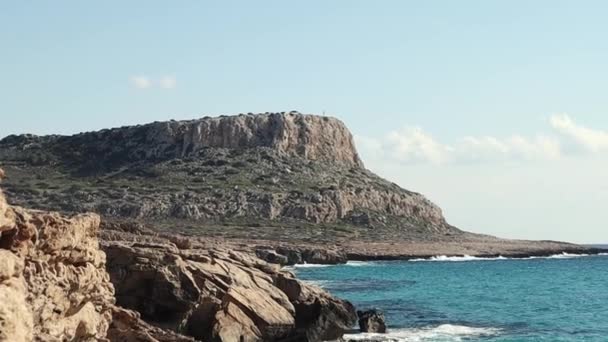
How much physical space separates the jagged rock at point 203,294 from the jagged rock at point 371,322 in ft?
15.9

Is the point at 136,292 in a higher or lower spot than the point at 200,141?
lower

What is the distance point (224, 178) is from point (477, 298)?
77.6m

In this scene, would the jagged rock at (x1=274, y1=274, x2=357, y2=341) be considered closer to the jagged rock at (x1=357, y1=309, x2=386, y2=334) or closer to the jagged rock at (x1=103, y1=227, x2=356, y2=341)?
the jagged rock at (x1=103, y1=227, x2=356, y2=341)

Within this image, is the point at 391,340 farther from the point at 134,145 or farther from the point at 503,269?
the point at 134,145

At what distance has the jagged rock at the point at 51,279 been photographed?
1348 cm

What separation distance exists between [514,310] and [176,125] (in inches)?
4157

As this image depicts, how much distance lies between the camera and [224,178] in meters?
137

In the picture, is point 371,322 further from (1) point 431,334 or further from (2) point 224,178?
(2) point 224,178

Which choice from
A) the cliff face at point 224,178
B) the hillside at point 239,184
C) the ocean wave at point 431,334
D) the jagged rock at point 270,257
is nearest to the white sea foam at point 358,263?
the hillside at point 239,184

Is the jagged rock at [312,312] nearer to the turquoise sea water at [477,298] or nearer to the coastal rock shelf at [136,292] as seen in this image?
the coastal rock shelf at [136,292]

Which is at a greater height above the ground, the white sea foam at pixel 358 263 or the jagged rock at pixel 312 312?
the white sea foam at pixel 358 263

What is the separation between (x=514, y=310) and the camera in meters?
55.5

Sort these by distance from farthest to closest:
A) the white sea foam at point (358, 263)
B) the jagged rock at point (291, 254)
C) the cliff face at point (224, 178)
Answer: the cliff face at point (224, 178) < the white sea foam at point (358, 263) < the jagged rock at point (291, 254)

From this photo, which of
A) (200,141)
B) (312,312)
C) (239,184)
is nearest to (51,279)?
(312,312)
